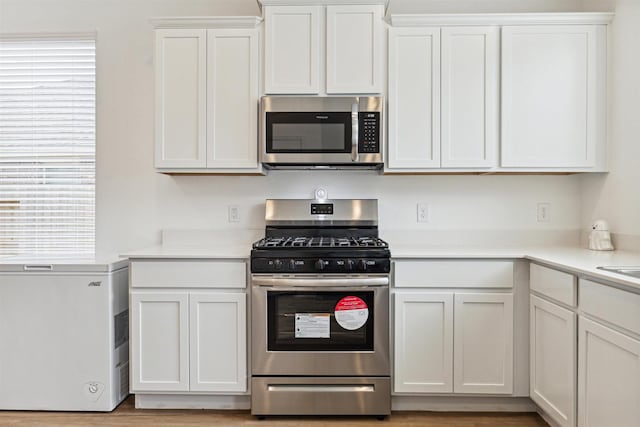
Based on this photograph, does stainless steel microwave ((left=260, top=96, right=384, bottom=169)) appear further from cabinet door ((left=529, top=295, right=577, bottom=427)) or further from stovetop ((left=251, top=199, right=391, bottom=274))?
cabinet door ((left=529, top=295, right=577, bottom=427))

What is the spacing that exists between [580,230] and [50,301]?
127 inches

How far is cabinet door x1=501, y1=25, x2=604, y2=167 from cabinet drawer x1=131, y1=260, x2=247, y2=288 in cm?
167

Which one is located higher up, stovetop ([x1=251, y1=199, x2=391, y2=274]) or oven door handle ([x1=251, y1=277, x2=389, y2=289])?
stovetop ([x1=251, y1=199, x2=391, y2=274])

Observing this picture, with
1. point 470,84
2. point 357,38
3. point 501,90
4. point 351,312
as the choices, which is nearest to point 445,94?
point 470,84

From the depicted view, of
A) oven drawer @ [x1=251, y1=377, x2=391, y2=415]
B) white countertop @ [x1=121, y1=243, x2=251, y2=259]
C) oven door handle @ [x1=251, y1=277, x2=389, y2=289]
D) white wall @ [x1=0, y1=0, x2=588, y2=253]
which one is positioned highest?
white wall @ [x1=0, y1=0, x2=588, y2=253]

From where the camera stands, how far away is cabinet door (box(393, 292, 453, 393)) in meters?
2.44

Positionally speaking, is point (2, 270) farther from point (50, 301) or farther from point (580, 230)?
point (580, 230)

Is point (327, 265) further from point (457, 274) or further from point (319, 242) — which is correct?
point (457, 274)

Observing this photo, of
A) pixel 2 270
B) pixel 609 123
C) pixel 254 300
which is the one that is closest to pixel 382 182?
pixel 254 300

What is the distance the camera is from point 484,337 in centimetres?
244


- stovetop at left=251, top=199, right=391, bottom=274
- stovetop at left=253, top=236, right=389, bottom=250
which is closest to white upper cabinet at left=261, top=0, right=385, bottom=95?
stovetop at left=251, top=199, right=391, bottom=274

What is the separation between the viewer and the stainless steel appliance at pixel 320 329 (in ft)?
7.84

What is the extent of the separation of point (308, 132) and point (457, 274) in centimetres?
116

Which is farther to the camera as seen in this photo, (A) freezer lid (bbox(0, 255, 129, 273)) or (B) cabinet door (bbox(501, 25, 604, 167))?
(B) cabinet door (bbox(501, 25, 604, 167))
